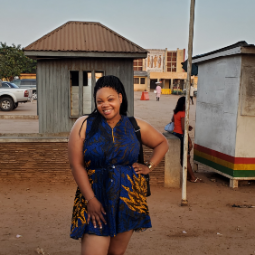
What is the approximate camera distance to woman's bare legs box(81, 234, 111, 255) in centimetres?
240

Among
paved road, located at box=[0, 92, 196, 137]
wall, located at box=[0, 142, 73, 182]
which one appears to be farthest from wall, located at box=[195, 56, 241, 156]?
paved road, located at box=[0, 92, 196, 137]

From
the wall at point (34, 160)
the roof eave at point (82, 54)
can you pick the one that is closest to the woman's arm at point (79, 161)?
the wall at point (34, 160)

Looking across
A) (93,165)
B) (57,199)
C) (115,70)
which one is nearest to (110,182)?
(93,165)

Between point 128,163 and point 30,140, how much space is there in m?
4.26

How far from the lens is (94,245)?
7.95ft

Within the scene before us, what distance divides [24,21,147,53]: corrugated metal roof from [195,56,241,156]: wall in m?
1.75

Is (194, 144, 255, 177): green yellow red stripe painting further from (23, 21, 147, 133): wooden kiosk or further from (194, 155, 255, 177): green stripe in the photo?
(23, 21, 147, 133): wooden kiosk

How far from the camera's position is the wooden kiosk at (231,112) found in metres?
6.57

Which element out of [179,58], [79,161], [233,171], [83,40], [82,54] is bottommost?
[233,171]

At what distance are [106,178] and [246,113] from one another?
187 inches

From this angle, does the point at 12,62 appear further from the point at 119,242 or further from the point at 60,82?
the point at 119,242

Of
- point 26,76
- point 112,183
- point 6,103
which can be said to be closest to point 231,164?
point 112,183

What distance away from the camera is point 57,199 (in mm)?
5926

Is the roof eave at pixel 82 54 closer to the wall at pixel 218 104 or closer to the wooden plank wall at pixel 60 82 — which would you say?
the wooden plank wall at pixel 60 82
